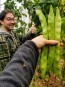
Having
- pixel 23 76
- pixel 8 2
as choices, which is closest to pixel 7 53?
pixel 23 76

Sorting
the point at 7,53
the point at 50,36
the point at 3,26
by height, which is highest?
the point at 50,36

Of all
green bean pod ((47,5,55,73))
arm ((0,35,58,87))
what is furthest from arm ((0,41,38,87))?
green bean pod ((47,5,55,73))

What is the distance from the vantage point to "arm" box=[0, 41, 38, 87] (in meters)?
1.46

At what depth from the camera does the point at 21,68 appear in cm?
160

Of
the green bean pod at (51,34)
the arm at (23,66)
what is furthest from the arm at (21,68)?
the green bean pod at (51,34)

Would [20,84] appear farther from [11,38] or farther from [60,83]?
[60,83]

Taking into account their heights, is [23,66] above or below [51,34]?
→ below

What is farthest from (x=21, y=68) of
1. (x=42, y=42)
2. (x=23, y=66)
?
(x=42, y=42)

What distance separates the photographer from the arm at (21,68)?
1462 millimetres

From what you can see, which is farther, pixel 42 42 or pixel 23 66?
pixel 42 42

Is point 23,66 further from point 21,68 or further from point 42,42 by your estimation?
point 42,42

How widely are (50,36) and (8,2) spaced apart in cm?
570

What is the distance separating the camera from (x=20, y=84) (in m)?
1.48

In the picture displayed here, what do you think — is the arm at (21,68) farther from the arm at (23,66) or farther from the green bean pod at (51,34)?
the green bean pod at (51,34)
